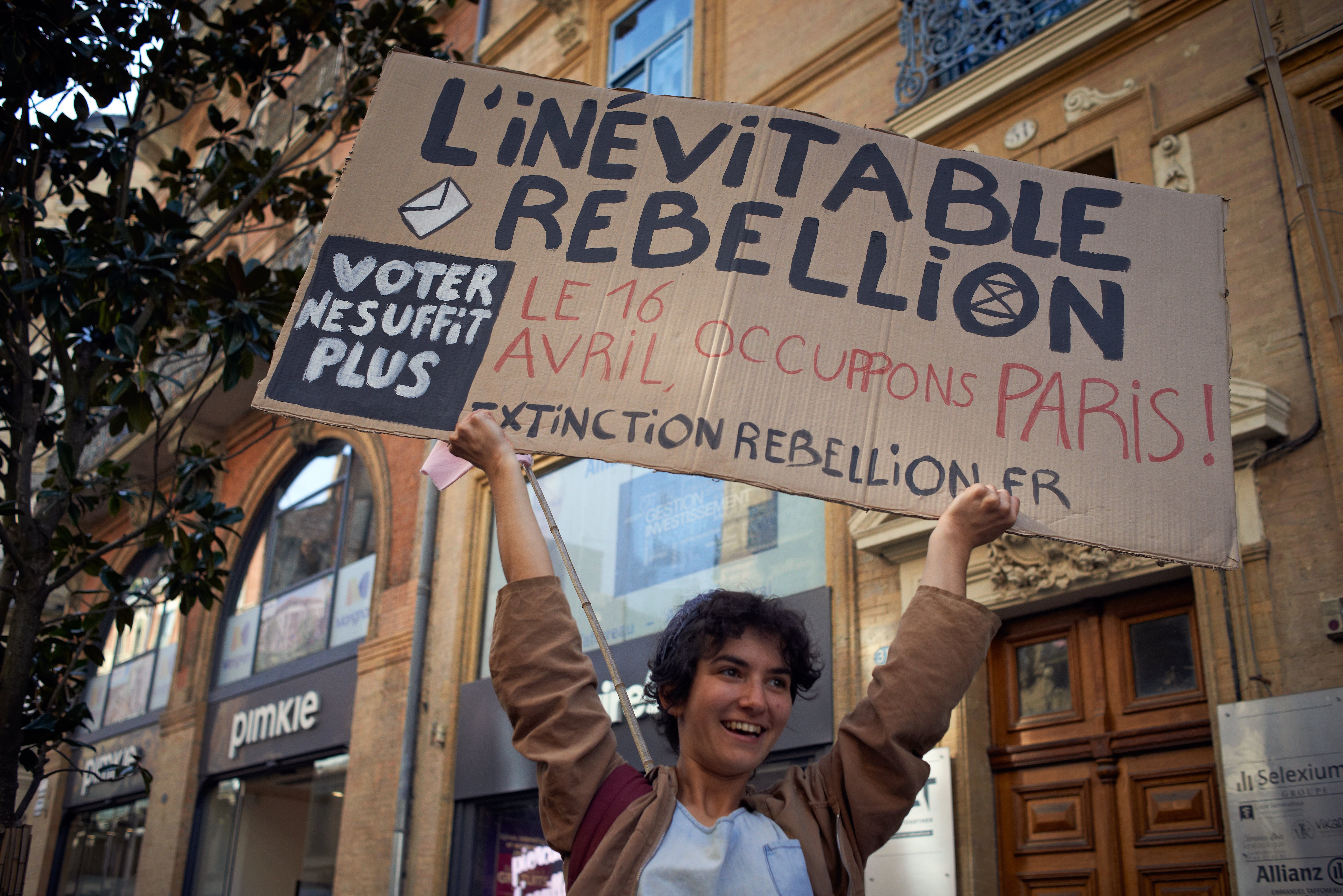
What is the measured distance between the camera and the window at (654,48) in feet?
38.2

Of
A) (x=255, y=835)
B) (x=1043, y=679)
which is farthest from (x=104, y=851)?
(x=1043, y=679)

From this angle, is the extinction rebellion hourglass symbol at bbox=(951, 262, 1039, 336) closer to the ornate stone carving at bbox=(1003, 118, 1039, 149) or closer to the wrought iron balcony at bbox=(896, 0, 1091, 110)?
the ornate stone carving at bbox=(1003, 118, 1039, 149)

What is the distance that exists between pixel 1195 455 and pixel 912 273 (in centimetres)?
86

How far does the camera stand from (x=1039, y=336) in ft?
9.94

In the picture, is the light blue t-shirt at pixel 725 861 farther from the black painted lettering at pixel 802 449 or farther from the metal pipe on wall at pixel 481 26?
the metal pipe on wall at pixel 481 26

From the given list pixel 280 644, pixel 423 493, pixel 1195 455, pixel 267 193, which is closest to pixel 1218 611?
pixel 1195 455

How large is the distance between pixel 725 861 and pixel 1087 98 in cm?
681

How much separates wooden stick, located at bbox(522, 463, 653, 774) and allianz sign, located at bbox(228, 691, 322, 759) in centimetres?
1129

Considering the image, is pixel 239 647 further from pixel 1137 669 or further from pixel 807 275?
pixel 807 275

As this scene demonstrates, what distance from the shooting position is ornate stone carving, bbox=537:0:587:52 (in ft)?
42.8

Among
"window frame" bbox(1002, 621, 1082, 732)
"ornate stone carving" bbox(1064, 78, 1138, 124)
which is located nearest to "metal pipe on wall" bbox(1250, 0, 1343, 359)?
"ornate stone carving" bbox(1064, 78, 1138, 124)

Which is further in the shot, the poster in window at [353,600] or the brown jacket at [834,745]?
the poster in window at [353,600]

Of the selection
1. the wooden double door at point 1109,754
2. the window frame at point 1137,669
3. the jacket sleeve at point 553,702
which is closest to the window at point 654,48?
the wooden double door at point 1109,754

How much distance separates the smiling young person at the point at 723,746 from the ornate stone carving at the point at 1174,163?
17.5 ft
